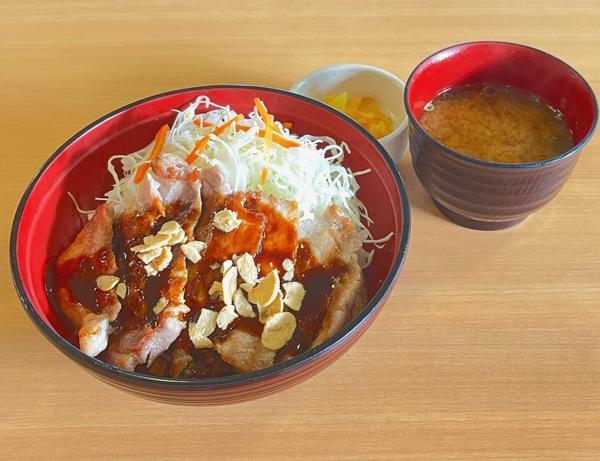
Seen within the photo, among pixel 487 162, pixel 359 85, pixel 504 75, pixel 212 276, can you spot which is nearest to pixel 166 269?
pixel 212 276

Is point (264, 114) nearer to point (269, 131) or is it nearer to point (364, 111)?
point (269, 131)

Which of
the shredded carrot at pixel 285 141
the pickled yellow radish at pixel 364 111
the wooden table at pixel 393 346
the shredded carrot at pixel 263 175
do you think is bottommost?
the wooden table at pixel 393 346

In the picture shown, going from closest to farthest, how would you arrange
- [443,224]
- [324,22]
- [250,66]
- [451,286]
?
[451,286] → [443,224] → [250,66] → [324,22]

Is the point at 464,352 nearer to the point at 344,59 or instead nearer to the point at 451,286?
the point at 451,286

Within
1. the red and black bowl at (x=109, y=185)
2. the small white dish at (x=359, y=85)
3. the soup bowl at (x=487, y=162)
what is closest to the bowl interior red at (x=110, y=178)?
the red and black bowl at (x=109, y=185)

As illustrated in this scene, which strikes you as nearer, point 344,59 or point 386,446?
point 386,446

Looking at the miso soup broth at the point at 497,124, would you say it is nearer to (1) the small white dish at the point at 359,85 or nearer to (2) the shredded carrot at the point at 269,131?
(1) the small white dish at the point at 359,85

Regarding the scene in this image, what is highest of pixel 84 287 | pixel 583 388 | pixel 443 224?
pixel 84 287

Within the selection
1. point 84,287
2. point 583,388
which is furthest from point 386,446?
point 84,287
